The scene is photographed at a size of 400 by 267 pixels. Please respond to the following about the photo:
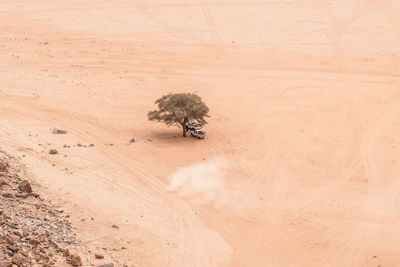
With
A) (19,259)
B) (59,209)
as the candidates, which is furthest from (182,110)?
(19,259)

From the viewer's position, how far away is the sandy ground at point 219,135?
16389 millimetres

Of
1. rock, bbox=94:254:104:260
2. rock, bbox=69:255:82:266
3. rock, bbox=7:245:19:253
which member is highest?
rock, bbox=7:245:19:253

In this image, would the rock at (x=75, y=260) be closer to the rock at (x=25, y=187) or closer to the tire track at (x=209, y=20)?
the rock at (x=25, y=187)

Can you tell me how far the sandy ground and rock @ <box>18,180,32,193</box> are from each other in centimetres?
117

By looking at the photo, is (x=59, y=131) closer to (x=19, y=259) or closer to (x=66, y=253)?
(x=66, y=253)

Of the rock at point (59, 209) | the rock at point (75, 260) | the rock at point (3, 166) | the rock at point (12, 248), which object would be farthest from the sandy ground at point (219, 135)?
the rock at point (12, 248)

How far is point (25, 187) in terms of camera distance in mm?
15242

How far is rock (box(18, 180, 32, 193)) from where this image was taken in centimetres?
1520

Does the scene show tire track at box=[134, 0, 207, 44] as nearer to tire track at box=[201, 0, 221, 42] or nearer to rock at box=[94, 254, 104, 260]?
tire track at box=[201, 0, 221, 42]

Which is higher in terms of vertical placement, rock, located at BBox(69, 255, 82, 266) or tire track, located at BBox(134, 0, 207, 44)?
tire track, located at BBox(134, 0, 207, 44)

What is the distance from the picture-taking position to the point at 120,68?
3281cm

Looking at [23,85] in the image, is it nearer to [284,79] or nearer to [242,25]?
[284,79]

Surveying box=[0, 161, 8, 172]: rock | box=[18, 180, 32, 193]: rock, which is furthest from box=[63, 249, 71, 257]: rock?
box=[0, 161, 8, 172]: rock

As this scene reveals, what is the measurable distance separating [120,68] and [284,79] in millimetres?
9089
